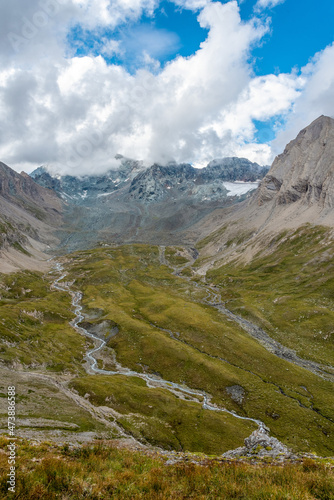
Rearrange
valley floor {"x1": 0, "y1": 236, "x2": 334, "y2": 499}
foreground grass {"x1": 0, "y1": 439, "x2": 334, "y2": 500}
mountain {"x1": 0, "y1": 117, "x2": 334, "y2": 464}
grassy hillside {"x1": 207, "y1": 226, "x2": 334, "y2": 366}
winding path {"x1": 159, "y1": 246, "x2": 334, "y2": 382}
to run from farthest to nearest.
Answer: grassy hillside {"x1": 207, "y1": 226, "x2": 334, "y2": 366}
winding path {"x1": 159, "y1": 246, "x2": 334, "y2": 382}
mountain {"x1": 0, "y1": 117, "x2": 334, "y2": 464}
valley floor {"x1": 0, "y1": 236, "x2": 334, "y2": 499}
foreground grass {"x1": 0, "y1": 439, "x2": 334, "y2": 500}

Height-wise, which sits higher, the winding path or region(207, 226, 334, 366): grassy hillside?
region(207, 226, 334, 366): grassy hillside

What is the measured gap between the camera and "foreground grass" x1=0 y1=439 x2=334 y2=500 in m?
11.0

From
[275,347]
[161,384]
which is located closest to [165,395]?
[161,384]

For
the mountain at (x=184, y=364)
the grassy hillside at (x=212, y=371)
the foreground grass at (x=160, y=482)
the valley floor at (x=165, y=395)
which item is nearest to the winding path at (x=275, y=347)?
the mountain at (x=184, y=364)

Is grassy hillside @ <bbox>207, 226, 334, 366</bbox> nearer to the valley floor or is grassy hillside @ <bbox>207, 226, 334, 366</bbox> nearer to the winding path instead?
the winding path

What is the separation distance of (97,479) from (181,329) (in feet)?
356

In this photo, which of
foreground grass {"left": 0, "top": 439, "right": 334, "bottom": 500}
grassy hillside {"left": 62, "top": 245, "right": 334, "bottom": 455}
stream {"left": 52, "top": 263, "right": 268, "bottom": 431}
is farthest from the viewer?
stream {"left": 52, "top": 263, "right": 268, "bottom": 431}

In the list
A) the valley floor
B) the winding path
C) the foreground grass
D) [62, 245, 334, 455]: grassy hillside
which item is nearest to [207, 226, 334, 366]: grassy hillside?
the winding path

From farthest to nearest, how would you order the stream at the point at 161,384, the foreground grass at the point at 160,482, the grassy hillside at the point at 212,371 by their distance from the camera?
the stream at the point at 161,384 < the grassy hillside at the point at 212,371 < the foreground grass at the point at 160,482

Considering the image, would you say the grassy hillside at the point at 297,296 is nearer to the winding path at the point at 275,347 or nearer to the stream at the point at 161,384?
the winding path at the point at 275,347

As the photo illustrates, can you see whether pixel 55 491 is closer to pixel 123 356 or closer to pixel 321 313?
pixel 123 356

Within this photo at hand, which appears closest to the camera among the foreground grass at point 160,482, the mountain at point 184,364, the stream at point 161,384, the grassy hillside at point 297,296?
the foreground grass at point 160,482

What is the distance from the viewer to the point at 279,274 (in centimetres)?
17712

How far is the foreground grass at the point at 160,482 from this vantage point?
36.2ft
